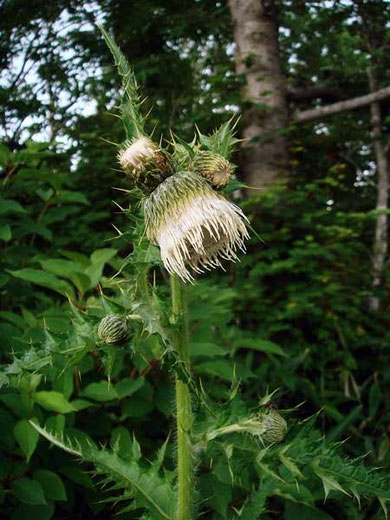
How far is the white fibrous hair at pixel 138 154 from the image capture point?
141 cm

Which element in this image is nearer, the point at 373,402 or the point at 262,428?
the point at 262,428

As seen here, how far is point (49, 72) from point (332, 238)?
3245 mm

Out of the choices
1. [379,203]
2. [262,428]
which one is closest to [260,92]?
[379,203]

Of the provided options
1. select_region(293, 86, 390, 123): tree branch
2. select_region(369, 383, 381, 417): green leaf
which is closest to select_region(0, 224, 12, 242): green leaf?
select_region(369, 383, 381, 417): green leaf

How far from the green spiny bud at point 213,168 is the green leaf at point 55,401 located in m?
Answer: 0.85

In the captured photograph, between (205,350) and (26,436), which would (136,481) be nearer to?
(26,436)

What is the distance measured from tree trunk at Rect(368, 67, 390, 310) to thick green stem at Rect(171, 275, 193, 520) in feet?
12.6

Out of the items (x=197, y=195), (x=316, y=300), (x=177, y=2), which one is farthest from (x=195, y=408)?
(x=177, y=2)

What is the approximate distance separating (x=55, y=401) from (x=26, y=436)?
13 cm

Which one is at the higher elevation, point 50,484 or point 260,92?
point 260,92

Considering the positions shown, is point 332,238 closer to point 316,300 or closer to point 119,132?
point 316,300

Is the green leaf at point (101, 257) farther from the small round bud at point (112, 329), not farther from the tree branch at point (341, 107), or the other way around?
the tree branch at point (341, 107)

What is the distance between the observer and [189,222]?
138 centimetres

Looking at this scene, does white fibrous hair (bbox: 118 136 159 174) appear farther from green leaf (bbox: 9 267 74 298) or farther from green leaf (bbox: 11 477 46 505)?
green leaf (bbox: 11 477 46 505)
